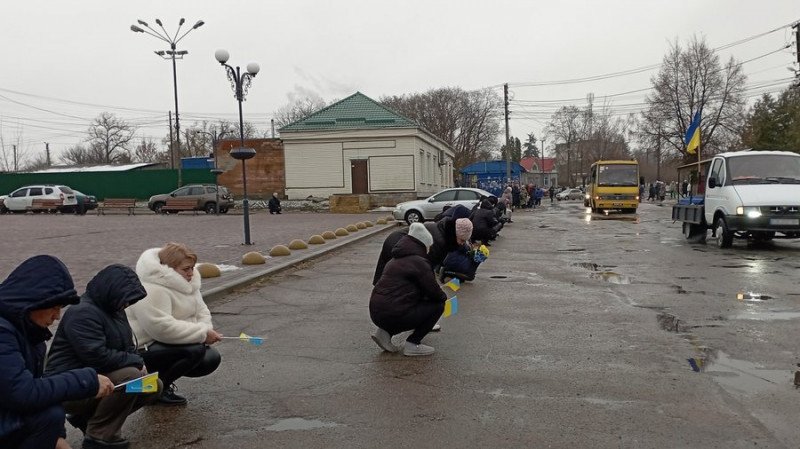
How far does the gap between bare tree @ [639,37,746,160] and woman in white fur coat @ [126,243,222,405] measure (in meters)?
52.5

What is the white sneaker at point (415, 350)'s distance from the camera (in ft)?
19.0

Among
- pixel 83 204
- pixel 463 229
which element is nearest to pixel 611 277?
pixel 463 229

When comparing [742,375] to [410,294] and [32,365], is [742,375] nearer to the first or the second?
[410,294]

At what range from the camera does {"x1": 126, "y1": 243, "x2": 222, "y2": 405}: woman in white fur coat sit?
4156mm

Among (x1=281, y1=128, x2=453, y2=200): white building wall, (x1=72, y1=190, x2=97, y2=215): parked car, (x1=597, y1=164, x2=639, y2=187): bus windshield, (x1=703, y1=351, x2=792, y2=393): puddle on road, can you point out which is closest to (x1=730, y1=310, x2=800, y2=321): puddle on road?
(x1=703, y1=351, x2=792, y2=393): puddle on road

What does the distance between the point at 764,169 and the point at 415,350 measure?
40.0ft

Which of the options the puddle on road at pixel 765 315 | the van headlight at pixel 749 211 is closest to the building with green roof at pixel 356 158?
the van headlight at pixel 749 211

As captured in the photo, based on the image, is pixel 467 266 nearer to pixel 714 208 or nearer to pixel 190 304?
pixel 190 304

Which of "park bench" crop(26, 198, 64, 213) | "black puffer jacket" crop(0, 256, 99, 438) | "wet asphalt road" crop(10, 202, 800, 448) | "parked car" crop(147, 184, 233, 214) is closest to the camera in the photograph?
"black puffer jacket" crop(0, 256, 99, 438)

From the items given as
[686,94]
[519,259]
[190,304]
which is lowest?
[519,259]

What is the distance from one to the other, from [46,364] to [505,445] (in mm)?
2779

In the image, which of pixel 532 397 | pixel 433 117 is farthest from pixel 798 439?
pixel 433 117

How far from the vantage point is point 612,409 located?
4.32m

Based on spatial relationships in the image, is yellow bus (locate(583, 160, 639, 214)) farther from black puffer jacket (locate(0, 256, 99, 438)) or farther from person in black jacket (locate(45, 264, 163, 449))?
black puffer jacket (locate(0, 256, 99, 438))
